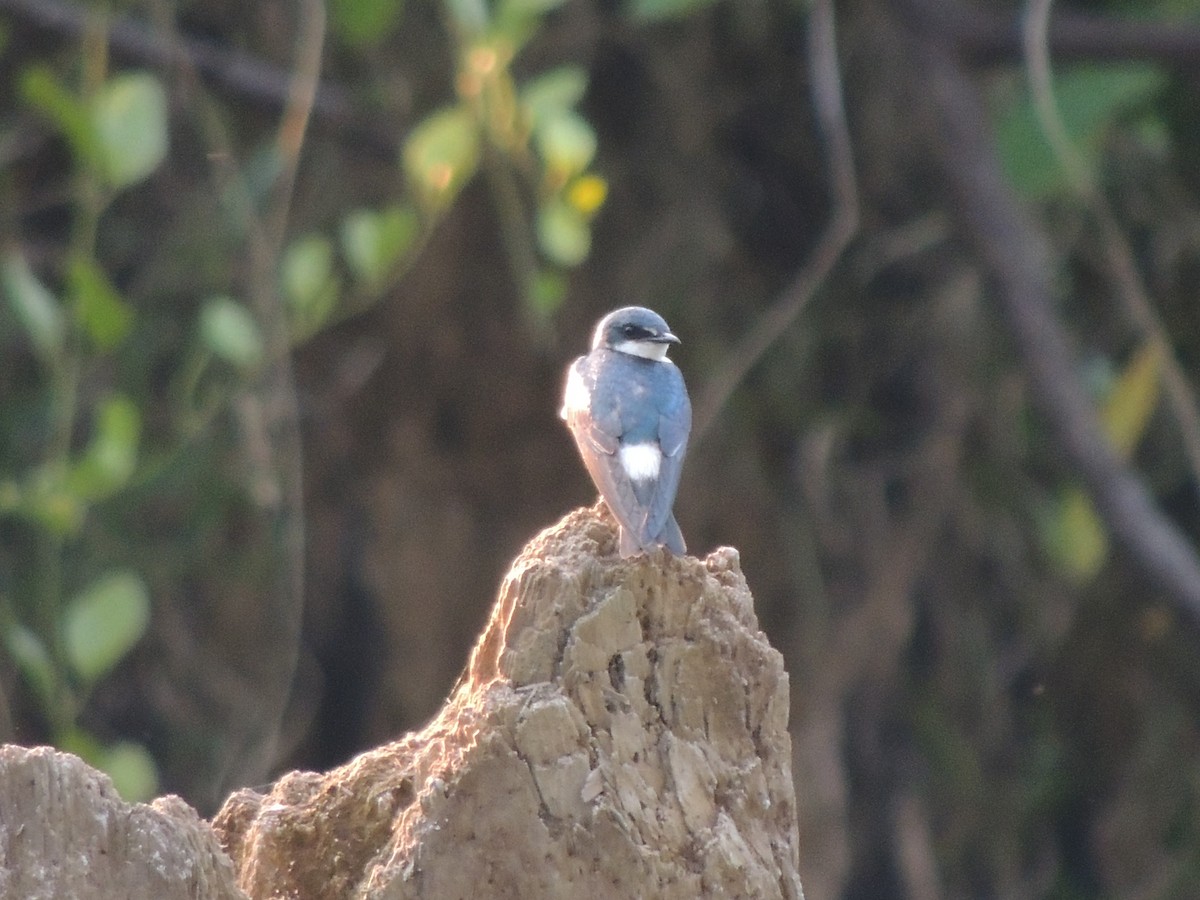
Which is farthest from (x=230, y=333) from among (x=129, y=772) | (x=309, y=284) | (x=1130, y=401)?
(x=1130, y=401)

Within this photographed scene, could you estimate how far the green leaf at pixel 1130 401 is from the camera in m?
6.11

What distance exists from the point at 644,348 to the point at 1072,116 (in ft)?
7.24

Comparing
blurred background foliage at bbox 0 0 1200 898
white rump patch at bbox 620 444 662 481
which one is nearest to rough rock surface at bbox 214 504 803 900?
white rump patch at bbox 620 444 662 481

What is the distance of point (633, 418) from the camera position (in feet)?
12.5

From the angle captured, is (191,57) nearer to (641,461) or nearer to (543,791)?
(641,461)

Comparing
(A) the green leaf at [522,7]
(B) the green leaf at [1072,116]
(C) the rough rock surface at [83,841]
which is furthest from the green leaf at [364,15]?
(C) the rough rock surface at [83,841]

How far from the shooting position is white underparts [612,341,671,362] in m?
4.33

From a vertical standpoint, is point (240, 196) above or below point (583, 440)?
above

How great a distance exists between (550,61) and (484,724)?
14.0 ft

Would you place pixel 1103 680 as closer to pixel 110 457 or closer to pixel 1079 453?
pixel 1079 453

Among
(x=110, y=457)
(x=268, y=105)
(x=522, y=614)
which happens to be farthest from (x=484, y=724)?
(x=268, y=105)

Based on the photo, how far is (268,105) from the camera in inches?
239

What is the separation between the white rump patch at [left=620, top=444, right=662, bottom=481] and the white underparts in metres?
0.64

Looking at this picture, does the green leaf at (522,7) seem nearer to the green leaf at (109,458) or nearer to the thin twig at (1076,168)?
the green leaf at (109,458)
